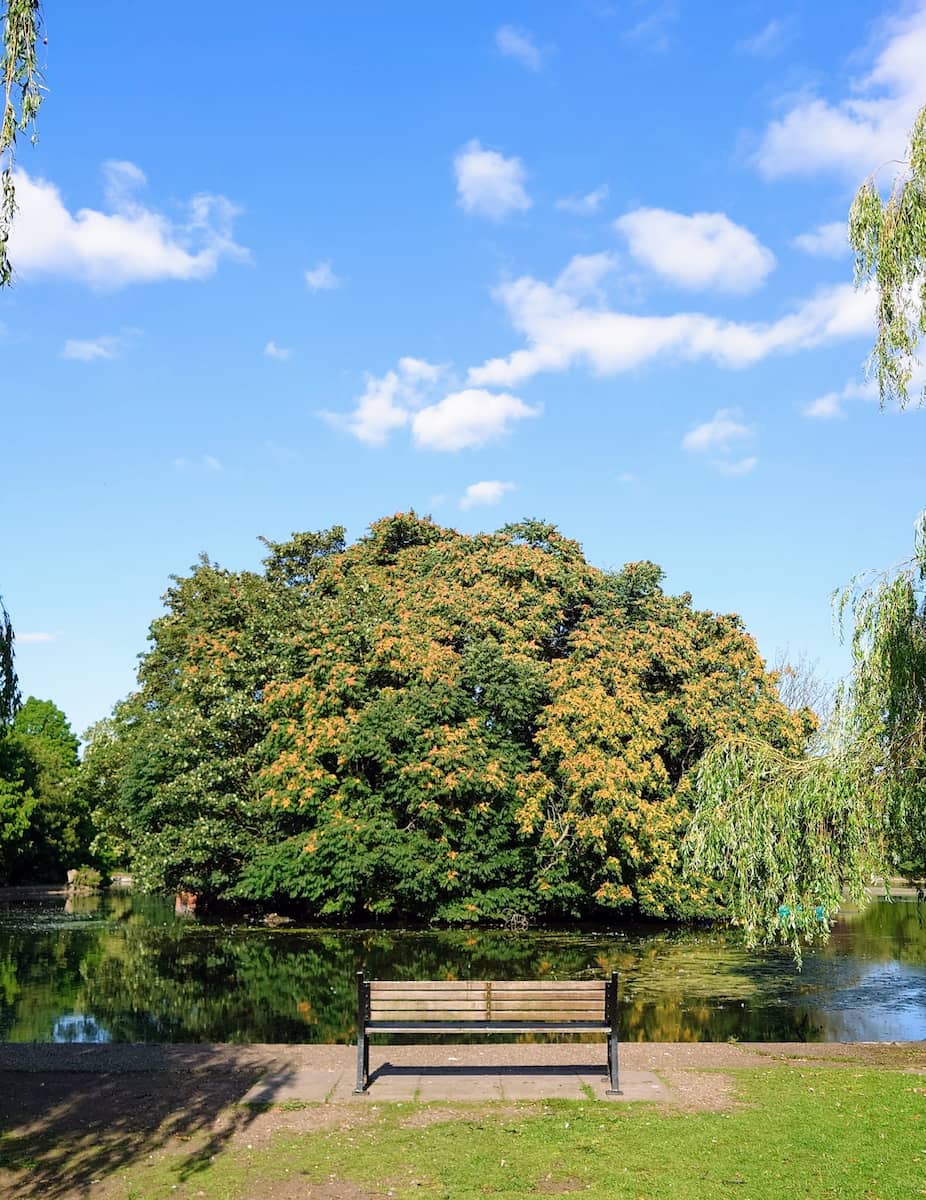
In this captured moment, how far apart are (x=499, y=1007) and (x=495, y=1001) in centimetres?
7

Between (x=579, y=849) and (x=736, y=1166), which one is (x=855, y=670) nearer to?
(x=736, y=1166)

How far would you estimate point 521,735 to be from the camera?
33.7 metres

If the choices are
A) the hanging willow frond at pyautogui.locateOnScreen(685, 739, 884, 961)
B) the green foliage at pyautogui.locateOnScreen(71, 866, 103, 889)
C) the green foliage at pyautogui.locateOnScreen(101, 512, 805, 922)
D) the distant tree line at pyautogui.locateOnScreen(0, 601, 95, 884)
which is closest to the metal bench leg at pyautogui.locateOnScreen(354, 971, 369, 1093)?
the hanging willow frond at pyautogui.locateOnScreen(685, 739, 884, 961)

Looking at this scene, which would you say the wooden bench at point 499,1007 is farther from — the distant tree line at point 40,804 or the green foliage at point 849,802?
the distant tree line at point 40,804

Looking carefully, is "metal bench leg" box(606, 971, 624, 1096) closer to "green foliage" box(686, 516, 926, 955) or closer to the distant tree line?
"green foliage" box(686, 516, 926, 955)

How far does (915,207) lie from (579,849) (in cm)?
2100

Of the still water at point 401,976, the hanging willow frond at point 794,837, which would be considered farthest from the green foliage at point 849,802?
the still water at point 401,976

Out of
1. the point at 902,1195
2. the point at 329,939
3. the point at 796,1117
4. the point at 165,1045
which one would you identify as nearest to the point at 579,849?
the point at 329,939

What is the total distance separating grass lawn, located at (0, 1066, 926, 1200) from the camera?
7.34 m

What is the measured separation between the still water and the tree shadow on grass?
12.5ft

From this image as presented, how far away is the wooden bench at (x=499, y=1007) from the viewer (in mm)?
10094

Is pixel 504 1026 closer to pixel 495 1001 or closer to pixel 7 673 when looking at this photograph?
pixel 495 1001

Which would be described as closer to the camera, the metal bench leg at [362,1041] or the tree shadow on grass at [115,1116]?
the tree shadow on grass at [115,1116]

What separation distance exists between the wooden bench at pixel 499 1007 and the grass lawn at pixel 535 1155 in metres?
0.70
